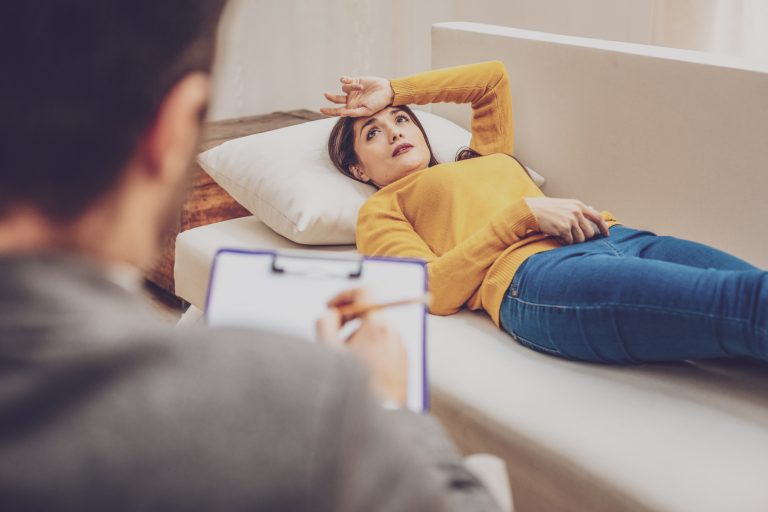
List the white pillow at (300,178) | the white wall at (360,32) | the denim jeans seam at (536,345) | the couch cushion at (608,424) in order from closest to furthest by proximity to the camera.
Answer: the couch cushion at (608,424), the denim jeans seam at (536,345), the white pillow at (300,178), the white wall at (360,32)

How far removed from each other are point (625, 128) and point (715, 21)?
40.1 inches

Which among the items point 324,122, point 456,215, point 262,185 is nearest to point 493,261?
point 456,215

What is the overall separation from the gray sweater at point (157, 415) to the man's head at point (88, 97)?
38 mm

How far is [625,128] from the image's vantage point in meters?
1.70

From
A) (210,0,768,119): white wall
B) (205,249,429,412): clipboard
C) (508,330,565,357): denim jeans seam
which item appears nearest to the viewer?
(205,249,429,412): clipboard

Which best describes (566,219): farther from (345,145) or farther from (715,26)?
(715,26)

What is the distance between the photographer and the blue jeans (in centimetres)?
113

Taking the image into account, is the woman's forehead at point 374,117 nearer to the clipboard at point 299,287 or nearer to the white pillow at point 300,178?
the white pillow at point 300,178

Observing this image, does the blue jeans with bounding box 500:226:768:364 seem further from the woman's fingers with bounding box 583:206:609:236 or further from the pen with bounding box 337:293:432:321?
the pen with bounding box 337:293:432:321

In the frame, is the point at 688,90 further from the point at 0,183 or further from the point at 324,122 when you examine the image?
the point at 0,183

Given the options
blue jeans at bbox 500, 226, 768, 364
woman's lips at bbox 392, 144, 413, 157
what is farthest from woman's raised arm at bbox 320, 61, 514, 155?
blue jeans at bbox 500, 226, 768, 364

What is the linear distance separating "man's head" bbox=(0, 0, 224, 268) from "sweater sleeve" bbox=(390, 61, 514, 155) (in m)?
1.47

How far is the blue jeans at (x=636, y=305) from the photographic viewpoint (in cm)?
113

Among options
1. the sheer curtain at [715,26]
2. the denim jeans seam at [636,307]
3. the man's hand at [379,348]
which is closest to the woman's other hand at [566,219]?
the denim jeans seam at [636,307]
